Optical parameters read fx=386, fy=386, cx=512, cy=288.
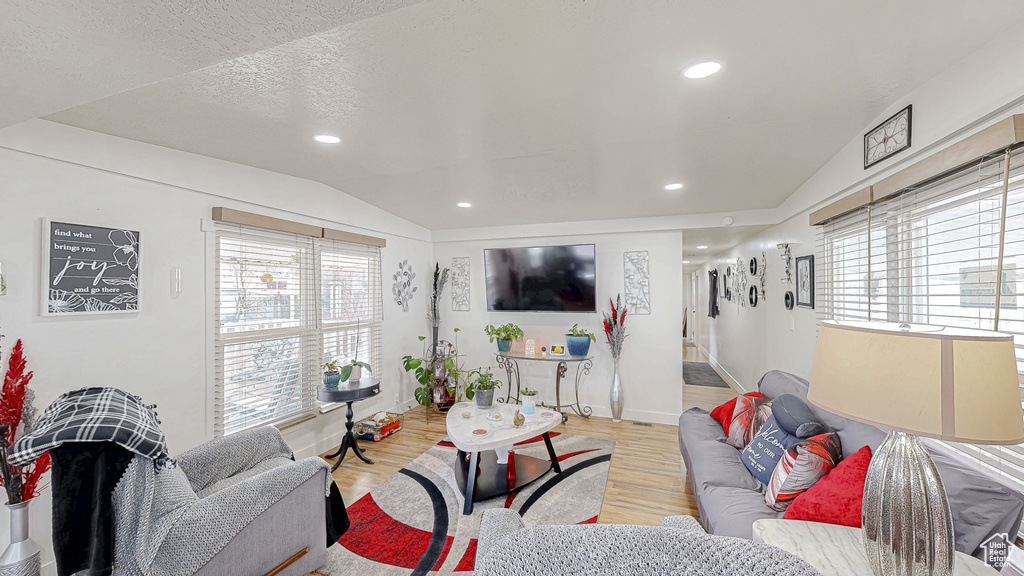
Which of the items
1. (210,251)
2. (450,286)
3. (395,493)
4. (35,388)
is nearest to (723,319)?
(450,286)

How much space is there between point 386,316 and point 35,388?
2.59 m

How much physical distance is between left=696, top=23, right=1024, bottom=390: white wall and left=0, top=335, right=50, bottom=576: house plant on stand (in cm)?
389

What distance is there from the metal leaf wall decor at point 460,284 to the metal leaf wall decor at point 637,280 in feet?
6.57

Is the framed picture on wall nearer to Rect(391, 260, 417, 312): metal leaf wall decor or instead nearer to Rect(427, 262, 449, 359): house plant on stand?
Rect(427, 262, 449, 359): house plant on stand

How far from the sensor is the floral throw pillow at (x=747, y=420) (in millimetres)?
2518

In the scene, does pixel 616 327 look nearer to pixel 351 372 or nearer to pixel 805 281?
pixel 805 281

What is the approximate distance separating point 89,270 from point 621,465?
3694 millimetres

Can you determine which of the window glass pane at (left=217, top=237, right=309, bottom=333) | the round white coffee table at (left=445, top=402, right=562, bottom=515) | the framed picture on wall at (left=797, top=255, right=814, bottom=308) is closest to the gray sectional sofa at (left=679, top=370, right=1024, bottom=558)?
the framed picture on wall at (left=797, top=255, right=814, bottom=308)

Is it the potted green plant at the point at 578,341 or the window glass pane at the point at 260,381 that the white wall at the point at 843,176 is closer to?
the potted green plant at the point at 578,341

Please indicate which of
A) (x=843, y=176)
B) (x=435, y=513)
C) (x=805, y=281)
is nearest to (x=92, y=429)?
(x=435, y=513)

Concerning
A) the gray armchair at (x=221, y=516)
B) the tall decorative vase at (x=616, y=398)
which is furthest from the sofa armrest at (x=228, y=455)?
the tall decorative vase at (x=616, y=398)

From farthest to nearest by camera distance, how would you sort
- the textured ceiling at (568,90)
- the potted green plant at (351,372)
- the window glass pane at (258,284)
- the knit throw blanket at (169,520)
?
the potted green plant at (351,372), the window glass pane at (258,284), the knit throw blanket at (169,520), the textured ceiling at (568,90)

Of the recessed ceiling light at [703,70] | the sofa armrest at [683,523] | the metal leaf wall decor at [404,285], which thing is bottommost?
the sofa armrest at [683,523]

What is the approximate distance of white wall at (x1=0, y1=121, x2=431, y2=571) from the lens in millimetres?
1844
